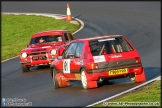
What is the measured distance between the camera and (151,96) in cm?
1206

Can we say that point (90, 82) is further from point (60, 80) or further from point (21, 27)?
point (21, 27)

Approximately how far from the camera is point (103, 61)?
1435 cm

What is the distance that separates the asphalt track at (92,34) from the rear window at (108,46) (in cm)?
85

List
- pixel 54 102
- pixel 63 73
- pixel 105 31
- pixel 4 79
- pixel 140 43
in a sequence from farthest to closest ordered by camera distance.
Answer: pixel 105 31 < pixel 140 43 < pixel 4 79 < pixel 63 73 < pixel 54 102

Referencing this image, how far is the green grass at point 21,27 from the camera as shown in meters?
28.7

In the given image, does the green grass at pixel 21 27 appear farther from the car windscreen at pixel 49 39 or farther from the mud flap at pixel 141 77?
the mud flap at pixel 141 77

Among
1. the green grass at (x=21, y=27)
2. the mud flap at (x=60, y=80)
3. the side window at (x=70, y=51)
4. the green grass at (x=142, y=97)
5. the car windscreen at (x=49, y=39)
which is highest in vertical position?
the green grass at (x=21, y=27)

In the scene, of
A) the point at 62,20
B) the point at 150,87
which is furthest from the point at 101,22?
the point at 150,87

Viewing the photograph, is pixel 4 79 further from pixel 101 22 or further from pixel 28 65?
pixel 101 22

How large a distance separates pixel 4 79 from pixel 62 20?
15.9 metres

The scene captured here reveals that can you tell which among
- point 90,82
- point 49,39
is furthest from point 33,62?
point 90,82

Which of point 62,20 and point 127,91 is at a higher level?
point 62,20

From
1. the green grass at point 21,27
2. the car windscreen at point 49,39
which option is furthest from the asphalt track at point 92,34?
the green grass at point 21,27

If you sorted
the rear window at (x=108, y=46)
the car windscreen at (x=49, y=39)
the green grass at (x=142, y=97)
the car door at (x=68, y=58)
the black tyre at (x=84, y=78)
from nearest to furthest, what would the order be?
the green grass at (x=142, y=97) < the black tyre at (x=84, y=78) < the rear window at (x=108, y=46) < the car door at (x=68, y=58) < the car windscreen at (x=49, y=39)
